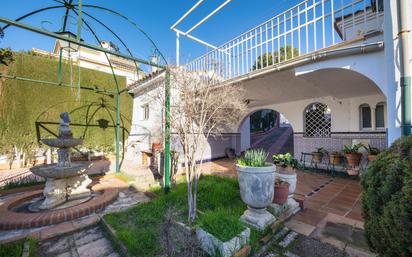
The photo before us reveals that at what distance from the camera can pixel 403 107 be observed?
292 cm

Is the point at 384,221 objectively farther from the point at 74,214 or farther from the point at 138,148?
the point at 138,148

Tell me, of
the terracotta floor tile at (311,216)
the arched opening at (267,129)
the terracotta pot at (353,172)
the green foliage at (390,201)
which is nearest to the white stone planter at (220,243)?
the green foliage at (390,201)

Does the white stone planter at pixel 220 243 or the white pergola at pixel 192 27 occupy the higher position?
the white pergola at pixel 192 27

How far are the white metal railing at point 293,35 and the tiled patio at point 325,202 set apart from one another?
3.33 m

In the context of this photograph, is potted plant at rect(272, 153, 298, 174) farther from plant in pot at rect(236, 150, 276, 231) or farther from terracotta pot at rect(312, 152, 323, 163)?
terracotta pot at rect(312, 152, 323, 163)

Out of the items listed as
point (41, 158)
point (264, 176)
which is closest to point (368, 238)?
point (264, 176)

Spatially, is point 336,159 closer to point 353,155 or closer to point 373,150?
point 353,155

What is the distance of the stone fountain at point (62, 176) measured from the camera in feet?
12.0

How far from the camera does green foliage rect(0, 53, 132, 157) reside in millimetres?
6766

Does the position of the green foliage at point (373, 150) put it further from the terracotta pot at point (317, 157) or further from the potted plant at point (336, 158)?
the terracotta pot at point (317, 157)

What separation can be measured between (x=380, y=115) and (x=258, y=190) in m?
5.85

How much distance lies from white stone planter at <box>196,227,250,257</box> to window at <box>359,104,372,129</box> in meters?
6.25

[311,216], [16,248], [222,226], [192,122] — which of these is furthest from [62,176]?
[311,216]

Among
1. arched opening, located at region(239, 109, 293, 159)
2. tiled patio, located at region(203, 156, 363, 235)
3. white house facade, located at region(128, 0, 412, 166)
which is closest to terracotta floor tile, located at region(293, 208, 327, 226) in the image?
tiled patio, located at region(203, 156, 363, 235)
